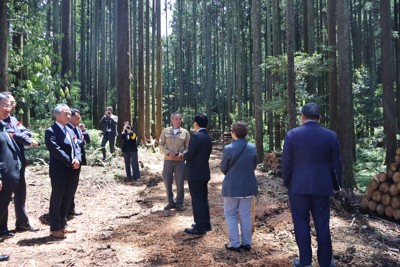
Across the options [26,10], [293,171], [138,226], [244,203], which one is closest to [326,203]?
[293,171]

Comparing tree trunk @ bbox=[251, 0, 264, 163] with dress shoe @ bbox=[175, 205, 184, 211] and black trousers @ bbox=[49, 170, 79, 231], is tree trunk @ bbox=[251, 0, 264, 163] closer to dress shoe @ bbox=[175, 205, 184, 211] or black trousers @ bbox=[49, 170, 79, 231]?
dress shoe @ bbox=[175, 205, 184, 211]

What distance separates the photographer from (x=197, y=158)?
220 inches

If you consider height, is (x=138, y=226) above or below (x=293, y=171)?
below

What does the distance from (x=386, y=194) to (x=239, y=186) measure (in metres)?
4.31

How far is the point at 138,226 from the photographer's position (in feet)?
19.9

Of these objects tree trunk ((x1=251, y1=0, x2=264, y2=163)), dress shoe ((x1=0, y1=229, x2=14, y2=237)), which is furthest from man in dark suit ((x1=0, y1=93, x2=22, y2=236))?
tree trunk ((x1=251, y1=0, x2=264, y2=163))

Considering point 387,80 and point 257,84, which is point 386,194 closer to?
point 387,80

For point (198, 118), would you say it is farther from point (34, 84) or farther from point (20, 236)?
point (34, 84)

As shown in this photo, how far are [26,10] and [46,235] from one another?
709 centimetres

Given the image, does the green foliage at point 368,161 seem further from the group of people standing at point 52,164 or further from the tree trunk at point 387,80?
the group of people standing at point 52,164

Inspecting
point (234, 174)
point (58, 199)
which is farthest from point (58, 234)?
point (234, 174)

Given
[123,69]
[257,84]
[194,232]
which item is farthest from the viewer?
[257,84]

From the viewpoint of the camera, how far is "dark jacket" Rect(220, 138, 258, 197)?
4.77 m

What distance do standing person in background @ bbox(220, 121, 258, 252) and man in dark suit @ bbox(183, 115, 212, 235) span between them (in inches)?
29.0
